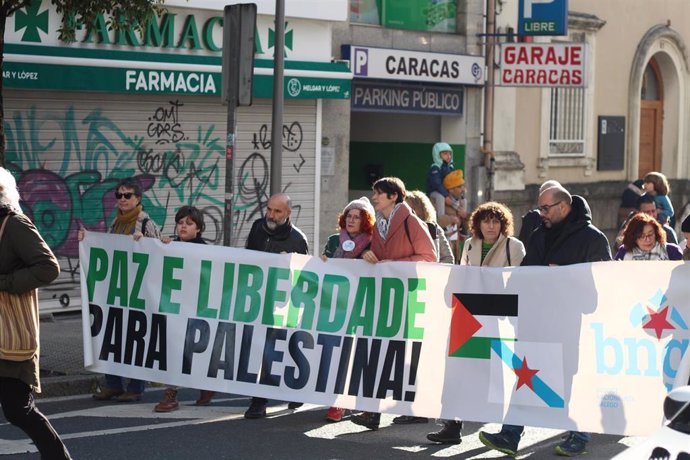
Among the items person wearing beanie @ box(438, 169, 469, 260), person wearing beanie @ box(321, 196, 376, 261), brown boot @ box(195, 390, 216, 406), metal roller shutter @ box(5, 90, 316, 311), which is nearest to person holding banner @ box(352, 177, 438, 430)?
person wearing beanie @ box(321, 196, 376, 261)

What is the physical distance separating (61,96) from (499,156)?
8422 millimetres

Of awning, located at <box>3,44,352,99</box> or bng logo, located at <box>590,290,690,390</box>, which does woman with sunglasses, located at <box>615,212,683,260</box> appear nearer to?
bng logo, located at <box>590,290,690,390</box>

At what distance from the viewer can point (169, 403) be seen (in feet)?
33.8

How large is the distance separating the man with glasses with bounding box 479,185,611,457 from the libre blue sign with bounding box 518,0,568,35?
37.3 ft

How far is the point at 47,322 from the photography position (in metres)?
14.9

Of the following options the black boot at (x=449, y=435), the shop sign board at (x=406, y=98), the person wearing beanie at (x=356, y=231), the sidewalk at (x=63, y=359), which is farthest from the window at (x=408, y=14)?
the black boot at (x=449, y=435)

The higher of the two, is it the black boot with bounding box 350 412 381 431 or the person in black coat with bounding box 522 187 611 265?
the person in black coat with bounding box 522 187 611 265

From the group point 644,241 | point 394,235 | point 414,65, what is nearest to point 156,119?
point 414,65

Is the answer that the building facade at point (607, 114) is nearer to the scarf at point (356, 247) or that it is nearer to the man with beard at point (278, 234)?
the man with beard at point (278, 234)

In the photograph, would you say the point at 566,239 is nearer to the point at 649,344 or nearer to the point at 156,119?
the point at 649,344

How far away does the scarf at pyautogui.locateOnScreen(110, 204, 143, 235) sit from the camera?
1075cm

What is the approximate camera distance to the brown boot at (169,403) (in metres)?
10.2

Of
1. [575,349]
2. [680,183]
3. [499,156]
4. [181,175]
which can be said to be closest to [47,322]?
[181,175]

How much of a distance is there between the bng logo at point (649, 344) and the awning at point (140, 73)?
26.9ft
